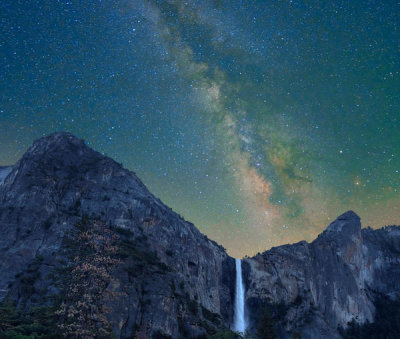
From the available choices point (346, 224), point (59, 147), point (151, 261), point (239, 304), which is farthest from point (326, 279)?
point (59, 147)

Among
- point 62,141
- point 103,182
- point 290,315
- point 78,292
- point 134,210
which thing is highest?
point 62,141

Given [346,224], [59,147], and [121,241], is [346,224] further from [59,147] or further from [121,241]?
[59,147]

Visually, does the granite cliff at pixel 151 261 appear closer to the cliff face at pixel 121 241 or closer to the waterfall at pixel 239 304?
the cliff face at pixel 121 241

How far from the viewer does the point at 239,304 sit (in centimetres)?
10494

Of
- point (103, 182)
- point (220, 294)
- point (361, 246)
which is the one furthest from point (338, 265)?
point (103, 182)

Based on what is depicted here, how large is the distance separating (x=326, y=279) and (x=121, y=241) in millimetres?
88101

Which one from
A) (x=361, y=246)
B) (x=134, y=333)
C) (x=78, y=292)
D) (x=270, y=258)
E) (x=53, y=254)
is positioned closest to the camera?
(x=78, y=292)

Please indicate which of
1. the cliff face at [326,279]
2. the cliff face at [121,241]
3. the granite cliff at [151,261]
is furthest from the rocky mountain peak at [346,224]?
the cliff face at [121,241]

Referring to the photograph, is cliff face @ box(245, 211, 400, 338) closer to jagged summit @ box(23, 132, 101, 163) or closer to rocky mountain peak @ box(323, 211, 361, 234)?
rocky mountain peak @ box(323, 211, 361, 234)

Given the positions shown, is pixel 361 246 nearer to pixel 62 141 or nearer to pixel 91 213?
pixel 91 213

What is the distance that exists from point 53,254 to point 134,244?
73.8 ft

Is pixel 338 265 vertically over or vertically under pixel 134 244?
over

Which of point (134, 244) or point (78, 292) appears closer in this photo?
point (78, 292)

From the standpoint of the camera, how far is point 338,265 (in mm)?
125188
